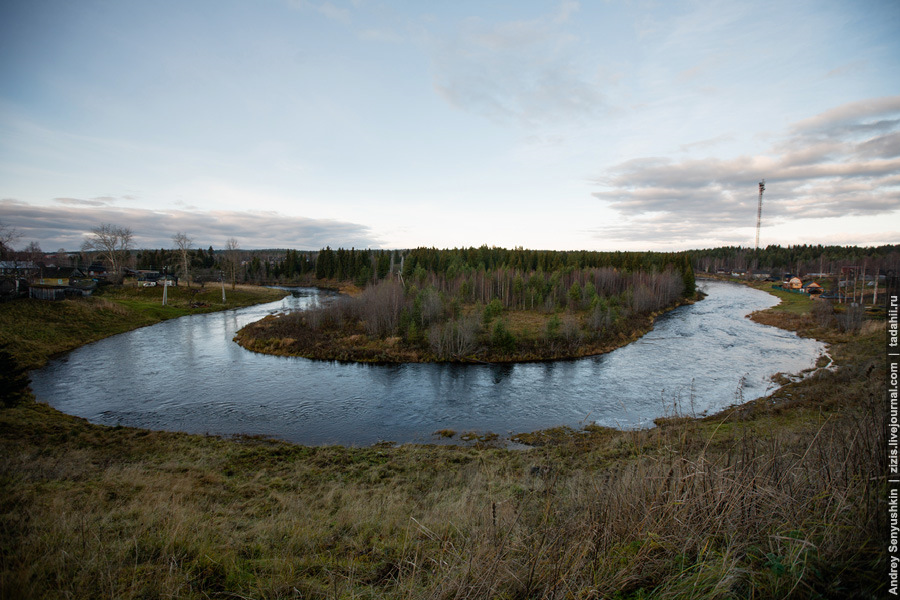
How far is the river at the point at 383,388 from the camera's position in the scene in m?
19.5

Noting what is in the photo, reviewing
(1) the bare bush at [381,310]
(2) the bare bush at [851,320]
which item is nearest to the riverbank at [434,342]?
(1) the bare bush at [381,310]

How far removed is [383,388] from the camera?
2545 centimetres

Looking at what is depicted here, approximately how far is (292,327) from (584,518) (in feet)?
132

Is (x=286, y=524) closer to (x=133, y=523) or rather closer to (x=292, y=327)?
(x=133, y=523)

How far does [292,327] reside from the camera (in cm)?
3969

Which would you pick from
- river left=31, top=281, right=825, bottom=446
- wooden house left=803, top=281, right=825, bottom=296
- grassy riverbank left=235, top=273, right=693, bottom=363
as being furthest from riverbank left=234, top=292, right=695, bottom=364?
wooden house left=803, top=281, right=825, bottom=296

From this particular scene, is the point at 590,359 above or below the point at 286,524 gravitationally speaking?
below

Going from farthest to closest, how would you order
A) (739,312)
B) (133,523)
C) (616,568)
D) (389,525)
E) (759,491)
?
1. (739,312)
2. (389,525)
3. (133,523)
4. (759,491)
5. (616,568)

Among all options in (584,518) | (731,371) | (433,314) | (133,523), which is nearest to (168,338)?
(433,314)

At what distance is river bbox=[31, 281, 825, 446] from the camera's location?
19.5 metres

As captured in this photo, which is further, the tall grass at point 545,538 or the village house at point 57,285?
the village house at point 57,285

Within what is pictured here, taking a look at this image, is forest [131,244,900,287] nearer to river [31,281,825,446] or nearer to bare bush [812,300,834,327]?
bare bush [812,300,834,327]

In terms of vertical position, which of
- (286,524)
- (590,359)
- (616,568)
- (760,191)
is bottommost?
(590,359)

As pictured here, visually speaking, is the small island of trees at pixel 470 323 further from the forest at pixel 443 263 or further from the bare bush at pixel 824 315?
the bare bush at pixel 824 315
